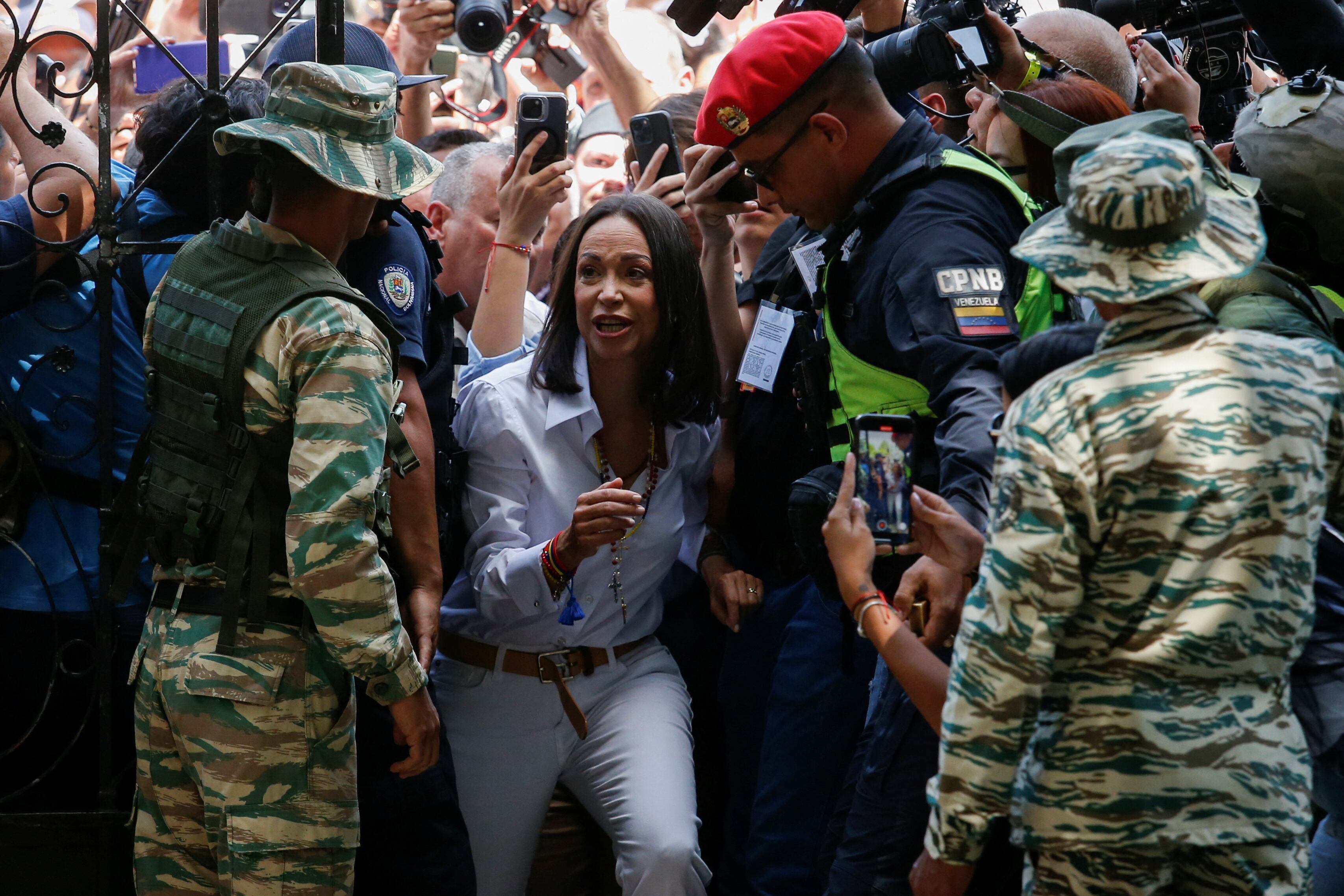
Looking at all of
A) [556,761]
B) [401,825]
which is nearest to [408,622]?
[401,825]

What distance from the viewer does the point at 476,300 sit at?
13.2 ft

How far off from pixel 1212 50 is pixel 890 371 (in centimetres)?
178

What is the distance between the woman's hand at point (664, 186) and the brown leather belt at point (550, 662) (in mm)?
1199

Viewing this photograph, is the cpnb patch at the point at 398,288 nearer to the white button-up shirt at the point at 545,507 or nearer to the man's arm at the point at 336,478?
the white button-up shirt at the point at 545,507

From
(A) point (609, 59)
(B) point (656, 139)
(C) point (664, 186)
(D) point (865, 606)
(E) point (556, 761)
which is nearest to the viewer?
(D) point (865, 606)

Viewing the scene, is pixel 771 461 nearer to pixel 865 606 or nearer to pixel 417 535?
pixel 417 535

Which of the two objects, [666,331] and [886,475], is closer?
[886,475]

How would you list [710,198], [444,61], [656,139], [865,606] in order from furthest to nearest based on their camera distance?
A: [444,61] < [656,139] < [710,198] < [865,606]

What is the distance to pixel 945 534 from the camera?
212cm

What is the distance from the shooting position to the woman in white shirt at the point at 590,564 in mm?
2979

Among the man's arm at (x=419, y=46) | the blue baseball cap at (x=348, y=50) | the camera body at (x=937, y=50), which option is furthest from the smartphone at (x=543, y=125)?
the man's arm at (x=419, y=46)

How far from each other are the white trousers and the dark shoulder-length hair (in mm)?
688

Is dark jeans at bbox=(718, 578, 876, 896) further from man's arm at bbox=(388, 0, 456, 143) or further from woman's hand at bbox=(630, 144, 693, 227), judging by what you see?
man's arm at bbox=(388, 0, 456, 143)

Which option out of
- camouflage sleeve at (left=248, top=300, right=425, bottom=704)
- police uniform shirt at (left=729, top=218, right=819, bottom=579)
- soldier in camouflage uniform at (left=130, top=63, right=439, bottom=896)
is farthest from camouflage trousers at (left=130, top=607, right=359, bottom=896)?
police uniform shirt at (left=729, top=218, right=819, bottom=579)
